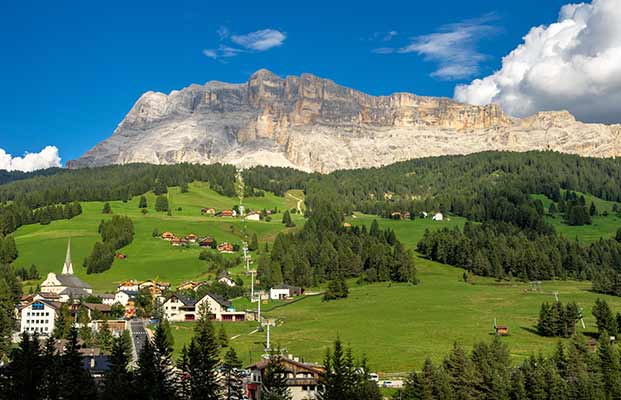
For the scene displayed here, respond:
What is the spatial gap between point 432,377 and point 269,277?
102705mm

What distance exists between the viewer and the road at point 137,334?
3534 inches

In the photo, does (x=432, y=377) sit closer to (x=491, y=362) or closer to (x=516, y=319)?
(x=491, y=362)

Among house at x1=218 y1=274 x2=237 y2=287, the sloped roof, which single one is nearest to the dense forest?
house at x1=218 y1=274 x2=237 y2=287

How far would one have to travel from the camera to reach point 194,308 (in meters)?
133

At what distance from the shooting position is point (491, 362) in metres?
67.2

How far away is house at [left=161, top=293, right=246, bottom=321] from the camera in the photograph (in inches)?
5034

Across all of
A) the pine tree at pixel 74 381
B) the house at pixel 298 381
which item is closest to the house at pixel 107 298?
the house at pixel 298 381

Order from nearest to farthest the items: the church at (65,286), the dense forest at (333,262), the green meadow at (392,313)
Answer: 1. the green meadow at (392,313)
2. the church at (65,286)
3. the dense forest at (333,262)

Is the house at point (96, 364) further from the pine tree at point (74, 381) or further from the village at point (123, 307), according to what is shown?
the pine tree at point (74, 381)

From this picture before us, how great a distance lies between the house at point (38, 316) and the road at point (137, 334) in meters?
14.0

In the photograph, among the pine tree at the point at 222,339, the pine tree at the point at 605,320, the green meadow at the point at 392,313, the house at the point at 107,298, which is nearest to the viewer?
the green meadow at the point at 392,313

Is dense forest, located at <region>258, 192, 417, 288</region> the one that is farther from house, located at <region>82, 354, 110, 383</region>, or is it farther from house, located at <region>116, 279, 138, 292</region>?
house, located at <region>82, 354, 110, 383</region>

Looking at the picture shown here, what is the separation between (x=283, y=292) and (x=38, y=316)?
53046mm

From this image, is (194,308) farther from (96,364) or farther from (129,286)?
(96,364)
